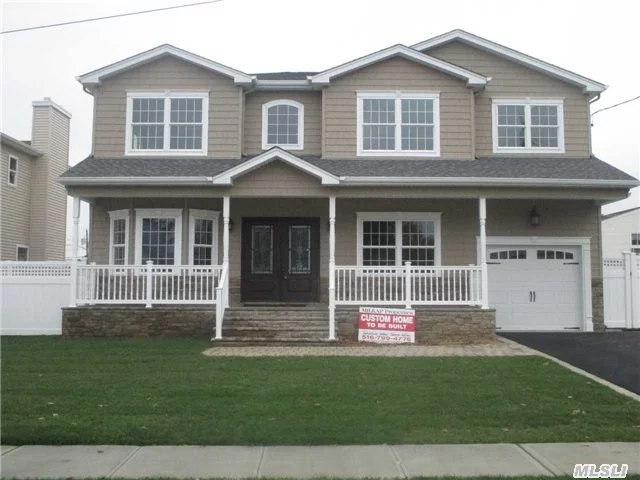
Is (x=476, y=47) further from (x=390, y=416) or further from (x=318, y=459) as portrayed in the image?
(x=318, y=459)

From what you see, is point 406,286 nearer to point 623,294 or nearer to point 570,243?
point 570,243

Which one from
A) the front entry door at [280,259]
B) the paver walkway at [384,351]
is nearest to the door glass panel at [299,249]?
the front entry door at [280,259]

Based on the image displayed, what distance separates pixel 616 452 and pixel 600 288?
11.4m

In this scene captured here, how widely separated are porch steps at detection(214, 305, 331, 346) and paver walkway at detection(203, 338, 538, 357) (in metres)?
0.41

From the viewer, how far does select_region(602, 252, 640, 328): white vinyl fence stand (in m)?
16.2

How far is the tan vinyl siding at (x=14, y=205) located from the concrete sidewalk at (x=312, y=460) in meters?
17.9

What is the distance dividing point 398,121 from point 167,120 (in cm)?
596

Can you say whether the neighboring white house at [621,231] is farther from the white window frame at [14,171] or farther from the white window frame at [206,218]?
the white window frame at [14,171]

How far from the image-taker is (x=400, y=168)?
48.6 ft

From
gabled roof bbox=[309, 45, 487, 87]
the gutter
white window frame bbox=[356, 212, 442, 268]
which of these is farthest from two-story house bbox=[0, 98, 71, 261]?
white window frame bbox=[356, 212, 442, 268]

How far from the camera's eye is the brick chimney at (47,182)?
78.4 ft

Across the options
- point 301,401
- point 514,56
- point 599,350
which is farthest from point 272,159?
point 599,350

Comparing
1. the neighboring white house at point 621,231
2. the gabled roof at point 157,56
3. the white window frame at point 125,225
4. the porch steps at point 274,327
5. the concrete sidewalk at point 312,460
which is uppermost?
the gabled roof at point 157,56

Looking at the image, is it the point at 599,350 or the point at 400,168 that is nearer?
the point at 599,350
